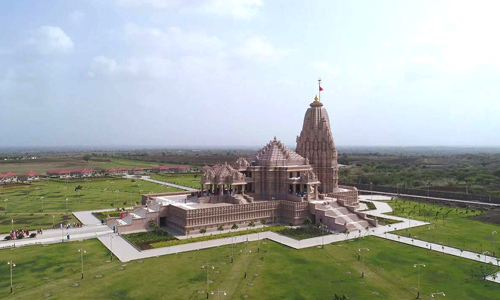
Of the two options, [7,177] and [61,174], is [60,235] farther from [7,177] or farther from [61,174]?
[61,174]

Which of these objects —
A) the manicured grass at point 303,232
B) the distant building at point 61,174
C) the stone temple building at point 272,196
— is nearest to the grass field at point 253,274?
the manicured grass at point 303,232

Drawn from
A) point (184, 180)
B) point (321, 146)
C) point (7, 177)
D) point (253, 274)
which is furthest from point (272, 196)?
point (7, 177)

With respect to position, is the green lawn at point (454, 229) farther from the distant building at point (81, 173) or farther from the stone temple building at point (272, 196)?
the distant building at point (81, 173)

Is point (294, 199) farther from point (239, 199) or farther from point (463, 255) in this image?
point (463, 255)

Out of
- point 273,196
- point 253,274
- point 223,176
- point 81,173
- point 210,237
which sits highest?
point 223,176

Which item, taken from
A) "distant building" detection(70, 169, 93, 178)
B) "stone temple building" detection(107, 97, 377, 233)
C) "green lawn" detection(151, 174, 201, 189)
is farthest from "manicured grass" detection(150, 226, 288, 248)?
"distant building" detection(70, 169, 93, 178)

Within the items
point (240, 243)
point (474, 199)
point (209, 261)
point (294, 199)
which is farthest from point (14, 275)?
point (474, 199)
